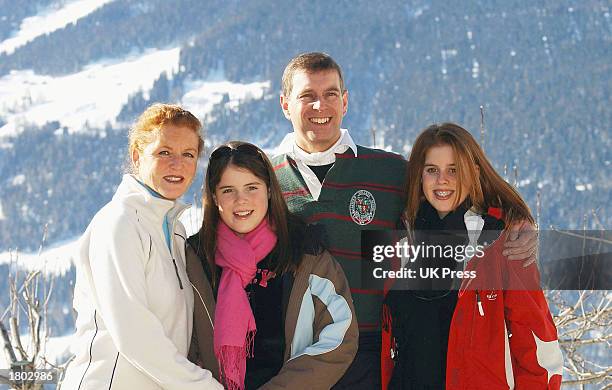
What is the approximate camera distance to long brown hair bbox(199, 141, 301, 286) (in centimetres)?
416

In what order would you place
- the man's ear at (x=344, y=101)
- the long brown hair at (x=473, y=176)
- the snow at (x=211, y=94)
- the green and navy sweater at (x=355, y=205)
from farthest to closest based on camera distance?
the snow at (x=211, y=94) → the man's ear at (x=344, y=101) → the green and navy sweater at (x=355, y=205) → the long brown hair at (x=473, y=176)

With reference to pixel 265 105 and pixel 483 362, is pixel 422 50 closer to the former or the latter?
pixel 265 105

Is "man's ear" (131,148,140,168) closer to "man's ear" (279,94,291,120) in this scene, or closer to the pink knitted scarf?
the pink knitted scarf

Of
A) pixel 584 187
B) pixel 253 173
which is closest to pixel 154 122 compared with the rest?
pixel 253 173

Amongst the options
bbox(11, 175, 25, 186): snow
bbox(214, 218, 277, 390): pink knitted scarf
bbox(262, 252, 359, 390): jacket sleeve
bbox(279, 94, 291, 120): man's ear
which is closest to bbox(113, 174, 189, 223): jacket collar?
bbox(214, 218, 277, 390): pink knitted scarf

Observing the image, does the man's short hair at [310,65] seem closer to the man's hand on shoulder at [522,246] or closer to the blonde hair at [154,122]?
the blonde hair at [154,122]

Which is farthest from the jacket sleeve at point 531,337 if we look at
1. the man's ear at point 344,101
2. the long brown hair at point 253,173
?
the man's ear at point 344,101

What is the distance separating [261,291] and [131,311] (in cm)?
60

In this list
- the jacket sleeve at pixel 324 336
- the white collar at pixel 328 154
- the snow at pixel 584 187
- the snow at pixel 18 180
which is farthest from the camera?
the snow at pixel 18 180

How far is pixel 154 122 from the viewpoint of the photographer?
13.4 ft

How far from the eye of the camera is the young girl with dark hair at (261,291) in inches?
157

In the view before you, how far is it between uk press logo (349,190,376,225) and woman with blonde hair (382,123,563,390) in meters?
0.16

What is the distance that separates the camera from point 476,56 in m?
187

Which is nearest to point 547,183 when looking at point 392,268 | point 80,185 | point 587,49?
point 587,49
